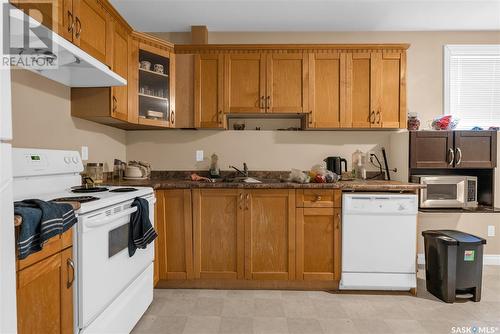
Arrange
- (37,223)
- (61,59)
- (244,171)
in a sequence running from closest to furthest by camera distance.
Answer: (37,223), (61,59), (244,171)

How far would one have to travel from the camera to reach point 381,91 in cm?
287

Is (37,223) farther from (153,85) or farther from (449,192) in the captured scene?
(449,192)

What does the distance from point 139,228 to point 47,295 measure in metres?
0.73

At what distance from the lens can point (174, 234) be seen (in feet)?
8.33

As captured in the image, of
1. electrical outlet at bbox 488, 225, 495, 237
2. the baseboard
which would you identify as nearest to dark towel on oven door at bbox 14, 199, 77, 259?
the baseboard

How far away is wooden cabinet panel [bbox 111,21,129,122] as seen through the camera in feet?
7.53

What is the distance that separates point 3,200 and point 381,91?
3008mm

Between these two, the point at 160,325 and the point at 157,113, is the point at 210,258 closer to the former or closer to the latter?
the point at 160,325

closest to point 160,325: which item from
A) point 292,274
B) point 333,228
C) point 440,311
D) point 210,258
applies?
point 210,258

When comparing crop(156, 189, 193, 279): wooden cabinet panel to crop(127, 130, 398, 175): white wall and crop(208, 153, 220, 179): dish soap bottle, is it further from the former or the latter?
crop(127, 130, 398, 175): white wall

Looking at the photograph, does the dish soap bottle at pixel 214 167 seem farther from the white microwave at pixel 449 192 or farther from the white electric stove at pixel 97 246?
the white microwave at pixel 449 192

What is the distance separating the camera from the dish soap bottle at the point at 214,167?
10.2ft

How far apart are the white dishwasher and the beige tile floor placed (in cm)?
17

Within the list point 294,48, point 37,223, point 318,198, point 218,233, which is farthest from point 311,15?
point 37,223
